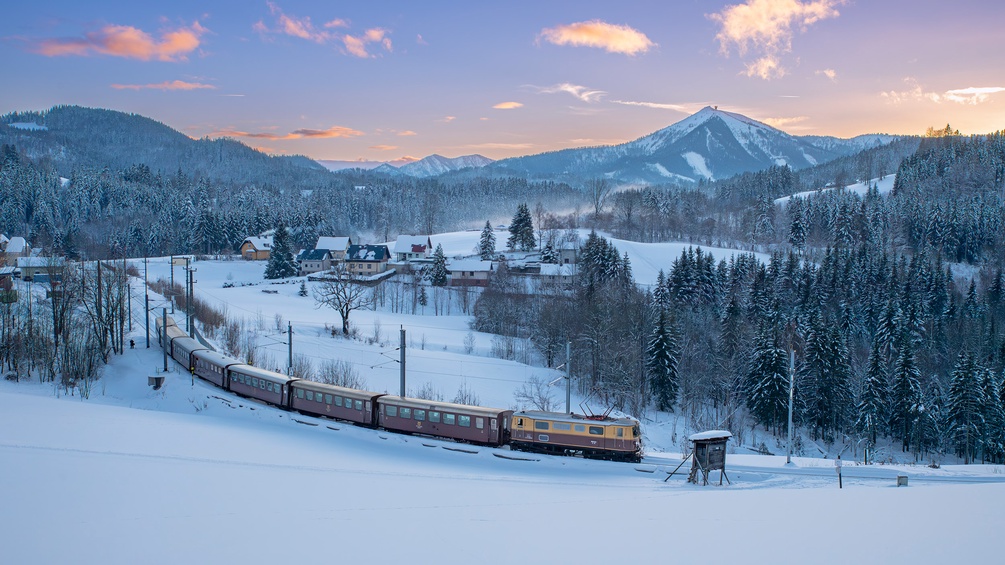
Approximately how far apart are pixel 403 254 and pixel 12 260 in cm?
5081

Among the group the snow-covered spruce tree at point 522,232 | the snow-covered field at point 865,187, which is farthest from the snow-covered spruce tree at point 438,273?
the snow-covered field at point 865,187

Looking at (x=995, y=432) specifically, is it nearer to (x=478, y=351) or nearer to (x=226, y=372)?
(x=478, y=351)

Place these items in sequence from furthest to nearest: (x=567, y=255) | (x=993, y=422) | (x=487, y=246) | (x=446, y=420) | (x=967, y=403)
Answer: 1. (x=487, y=246)
2. (x=567, y=255)
3. (x=993, y=422)
4. (x=967, y=403)
5. (x=446, y=420)

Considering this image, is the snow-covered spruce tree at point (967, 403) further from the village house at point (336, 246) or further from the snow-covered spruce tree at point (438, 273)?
the village house at point (336, 246)

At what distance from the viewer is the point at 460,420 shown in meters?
23.0

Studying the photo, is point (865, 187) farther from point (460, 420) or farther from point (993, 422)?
point (460, 420)

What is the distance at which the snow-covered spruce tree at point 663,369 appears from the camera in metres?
46.1

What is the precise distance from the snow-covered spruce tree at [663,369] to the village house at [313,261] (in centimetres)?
5848

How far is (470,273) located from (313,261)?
27412 millimetres

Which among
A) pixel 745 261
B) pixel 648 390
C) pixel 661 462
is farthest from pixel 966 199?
pixel 661 462

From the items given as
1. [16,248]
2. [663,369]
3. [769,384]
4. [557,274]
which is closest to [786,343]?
[769,384]

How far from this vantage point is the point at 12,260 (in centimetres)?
7081

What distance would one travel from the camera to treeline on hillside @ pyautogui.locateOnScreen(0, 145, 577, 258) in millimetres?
109000

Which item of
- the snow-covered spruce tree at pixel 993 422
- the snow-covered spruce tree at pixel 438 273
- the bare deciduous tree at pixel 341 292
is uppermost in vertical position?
the snow-covered spruce tree at pixel 438 273
